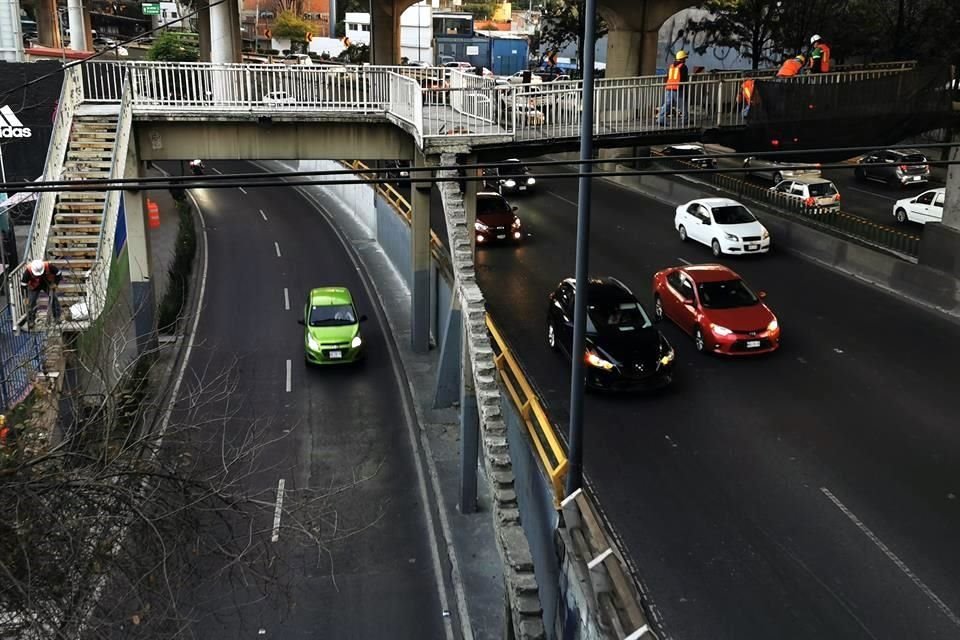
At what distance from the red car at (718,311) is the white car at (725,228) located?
6729 millimetres

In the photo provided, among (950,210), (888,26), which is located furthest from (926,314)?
(888,26)

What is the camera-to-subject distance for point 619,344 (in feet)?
60.8

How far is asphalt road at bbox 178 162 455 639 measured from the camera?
14789 millimetres

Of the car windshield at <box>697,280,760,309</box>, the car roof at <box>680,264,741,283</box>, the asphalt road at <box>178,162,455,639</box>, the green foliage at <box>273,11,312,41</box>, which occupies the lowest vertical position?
the asphalt road at <box>178,162,455,639</box>

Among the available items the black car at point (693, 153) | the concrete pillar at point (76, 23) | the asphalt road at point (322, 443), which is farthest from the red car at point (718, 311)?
the concrete pillar at point (76, 23)

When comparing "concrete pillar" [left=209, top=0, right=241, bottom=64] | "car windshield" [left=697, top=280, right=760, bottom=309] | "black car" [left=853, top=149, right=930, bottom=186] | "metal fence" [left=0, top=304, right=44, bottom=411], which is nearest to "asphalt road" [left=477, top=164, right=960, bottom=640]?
"car windshield" [left=697, top=280, right=760, bottom=309]

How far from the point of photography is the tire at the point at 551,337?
20902 millimetres

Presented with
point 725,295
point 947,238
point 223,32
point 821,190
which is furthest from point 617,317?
point 821,190

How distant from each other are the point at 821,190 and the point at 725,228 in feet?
26.2

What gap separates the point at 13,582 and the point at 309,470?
11745 millimetres

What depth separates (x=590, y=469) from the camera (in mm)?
15750

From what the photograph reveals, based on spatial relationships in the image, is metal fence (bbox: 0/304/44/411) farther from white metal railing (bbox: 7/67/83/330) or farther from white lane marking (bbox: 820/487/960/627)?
white lane marking (bbox: 820/487/960/627)

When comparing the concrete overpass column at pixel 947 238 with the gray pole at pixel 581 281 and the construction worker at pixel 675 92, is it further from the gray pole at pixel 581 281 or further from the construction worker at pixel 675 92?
the gray pole at pixel 581 281

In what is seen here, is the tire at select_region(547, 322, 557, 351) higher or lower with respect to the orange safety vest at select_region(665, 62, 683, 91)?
lower
